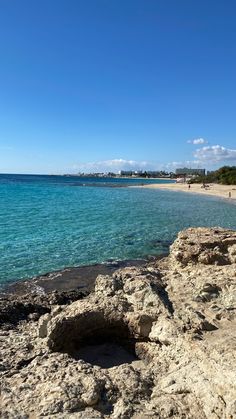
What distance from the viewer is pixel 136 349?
7.27 meters

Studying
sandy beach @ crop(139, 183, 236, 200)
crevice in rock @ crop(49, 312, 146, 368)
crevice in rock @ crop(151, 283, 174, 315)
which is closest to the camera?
crevice in rock @ crop(49, 312, 146, 368)

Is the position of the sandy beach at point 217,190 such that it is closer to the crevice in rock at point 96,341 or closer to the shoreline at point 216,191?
the shoreline at point 216,191

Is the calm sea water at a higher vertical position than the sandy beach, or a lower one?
higher

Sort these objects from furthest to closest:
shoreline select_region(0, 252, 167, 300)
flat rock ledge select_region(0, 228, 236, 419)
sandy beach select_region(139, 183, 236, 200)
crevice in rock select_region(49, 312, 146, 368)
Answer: sandy beach select_region(139, 183, 236, 200) → shoreline select_region(0, 252, 167, 300) → crevice in rock select_region(49, 312, 146, 368) → flat rock ledge select_region(0, 228, 236, 419)

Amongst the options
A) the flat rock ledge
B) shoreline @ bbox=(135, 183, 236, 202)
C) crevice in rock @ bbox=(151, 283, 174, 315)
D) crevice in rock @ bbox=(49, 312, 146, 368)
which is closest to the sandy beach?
shoreline @ bbox=(135, 183, 236, 202)

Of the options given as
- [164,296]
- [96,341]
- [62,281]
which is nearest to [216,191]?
[62,281]

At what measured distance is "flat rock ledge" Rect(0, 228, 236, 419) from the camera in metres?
4.91

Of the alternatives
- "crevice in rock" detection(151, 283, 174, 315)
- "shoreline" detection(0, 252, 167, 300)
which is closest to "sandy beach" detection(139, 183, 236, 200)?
"shoreline" detection(0, 252, 167, 300)

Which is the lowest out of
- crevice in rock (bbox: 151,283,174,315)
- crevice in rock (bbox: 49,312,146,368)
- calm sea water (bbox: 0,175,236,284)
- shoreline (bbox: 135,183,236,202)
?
shoreline (bbox: 135,183,236,202)

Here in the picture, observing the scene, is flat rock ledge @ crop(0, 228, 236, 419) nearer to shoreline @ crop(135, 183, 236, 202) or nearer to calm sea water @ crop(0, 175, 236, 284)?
calm sea water @ crop(0, 175, 236, 284)

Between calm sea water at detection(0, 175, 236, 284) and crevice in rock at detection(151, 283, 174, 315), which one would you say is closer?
crevice in rock at detection(151, 283, 174, 315)

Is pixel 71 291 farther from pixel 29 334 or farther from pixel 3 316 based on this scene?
pixel 29 334

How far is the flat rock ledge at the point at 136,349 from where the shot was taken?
4914mm

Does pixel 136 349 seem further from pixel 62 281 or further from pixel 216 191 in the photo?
pixel 216 191
